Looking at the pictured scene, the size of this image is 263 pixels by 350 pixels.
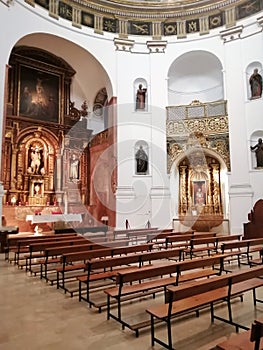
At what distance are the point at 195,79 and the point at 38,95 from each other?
7.47 meters

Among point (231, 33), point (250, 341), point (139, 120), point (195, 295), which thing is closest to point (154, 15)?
point (231, 33)

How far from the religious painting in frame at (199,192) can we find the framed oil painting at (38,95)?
23.1 ft

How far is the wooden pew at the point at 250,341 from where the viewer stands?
1.75 meters

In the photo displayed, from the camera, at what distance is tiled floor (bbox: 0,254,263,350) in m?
2.67

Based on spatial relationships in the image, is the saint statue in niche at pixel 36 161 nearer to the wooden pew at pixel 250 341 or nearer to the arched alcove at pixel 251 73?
the arched alcove at pixel 251 73

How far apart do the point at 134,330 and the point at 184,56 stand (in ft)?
42.1

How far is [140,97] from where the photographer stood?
13.2 m

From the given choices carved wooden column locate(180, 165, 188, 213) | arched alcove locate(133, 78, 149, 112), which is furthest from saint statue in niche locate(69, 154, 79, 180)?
carved wooden column locate(180, 165, 188, 213)

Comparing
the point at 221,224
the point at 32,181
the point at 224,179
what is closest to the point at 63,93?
the point at 32,181

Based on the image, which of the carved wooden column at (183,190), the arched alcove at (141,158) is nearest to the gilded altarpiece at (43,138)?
the arched alcove at (141,158)

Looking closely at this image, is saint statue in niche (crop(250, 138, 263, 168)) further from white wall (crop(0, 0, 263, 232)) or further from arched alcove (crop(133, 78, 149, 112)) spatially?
arched alcove (crop(133, 78, 149, 112))

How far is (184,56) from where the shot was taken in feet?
44.2

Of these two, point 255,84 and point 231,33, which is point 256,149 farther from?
point 231,33

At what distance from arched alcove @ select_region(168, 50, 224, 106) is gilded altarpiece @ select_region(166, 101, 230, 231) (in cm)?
163
